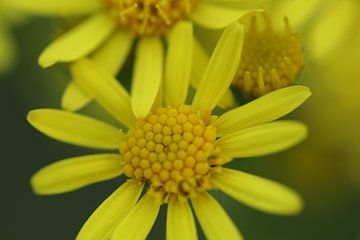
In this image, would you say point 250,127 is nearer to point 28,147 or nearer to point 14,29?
Answer: point 14,29

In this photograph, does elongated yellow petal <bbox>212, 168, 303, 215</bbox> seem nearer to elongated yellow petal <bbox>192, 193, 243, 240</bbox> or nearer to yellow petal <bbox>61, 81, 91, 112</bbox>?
elongated yellow petal <bbox>192, 193, 243, 240</bbox>

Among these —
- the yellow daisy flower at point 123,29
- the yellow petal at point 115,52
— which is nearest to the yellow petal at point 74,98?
the yellow daisy flower at point 123,29

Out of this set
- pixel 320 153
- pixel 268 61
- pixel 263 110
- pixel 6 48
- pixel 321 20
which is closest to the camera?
pixel 263 110

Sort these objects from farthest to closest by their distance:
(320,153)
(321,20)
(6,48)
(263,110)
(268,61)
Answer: (6,48)
(320,153)
(321,20)
(268,61)
(263,110)

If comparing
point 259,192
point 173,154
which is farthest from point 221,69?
point 259,192

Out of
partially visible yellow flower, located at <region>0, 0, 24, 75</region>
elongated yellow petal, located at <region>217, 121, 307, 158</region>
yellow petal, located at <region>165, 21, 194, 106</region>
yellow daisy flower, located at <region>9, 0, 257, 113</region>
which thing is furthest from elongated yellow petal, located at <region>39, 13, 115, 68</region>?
partially visible yellow flower, located at <region>0, 0, 24, 75</region>

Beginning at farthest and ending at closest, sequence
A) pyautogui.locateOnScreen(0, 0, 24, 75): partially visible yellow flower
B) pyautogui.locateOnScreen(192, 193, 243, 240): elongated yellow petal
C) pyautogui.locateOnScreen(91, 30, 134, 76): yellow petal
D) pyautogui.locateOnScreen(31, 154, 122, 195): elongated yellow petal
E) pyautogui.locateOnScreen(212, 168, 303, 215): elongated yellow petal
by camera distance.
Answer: pyautogui.locateOnScreen(0, 0, 24, 75): partially visible yellow flower
pyautogui.locateOnScreen(91, 30, 134, 76): yellow petal
pyautogui.locateOnScreen(31, 154, 122, 195): elongated yellow petal
pyautogui.locateOnScreen(192, 193, 243, 240): elongated yellow petal
pyautogui.locateOnScreen(212, 168, 303, 215): elongated yellow petal

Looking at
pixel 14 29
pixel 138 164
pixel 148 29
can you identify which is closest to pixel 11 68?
pixel 14 29

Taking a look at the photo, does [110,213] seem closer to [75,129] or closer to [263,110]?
[75,129]
